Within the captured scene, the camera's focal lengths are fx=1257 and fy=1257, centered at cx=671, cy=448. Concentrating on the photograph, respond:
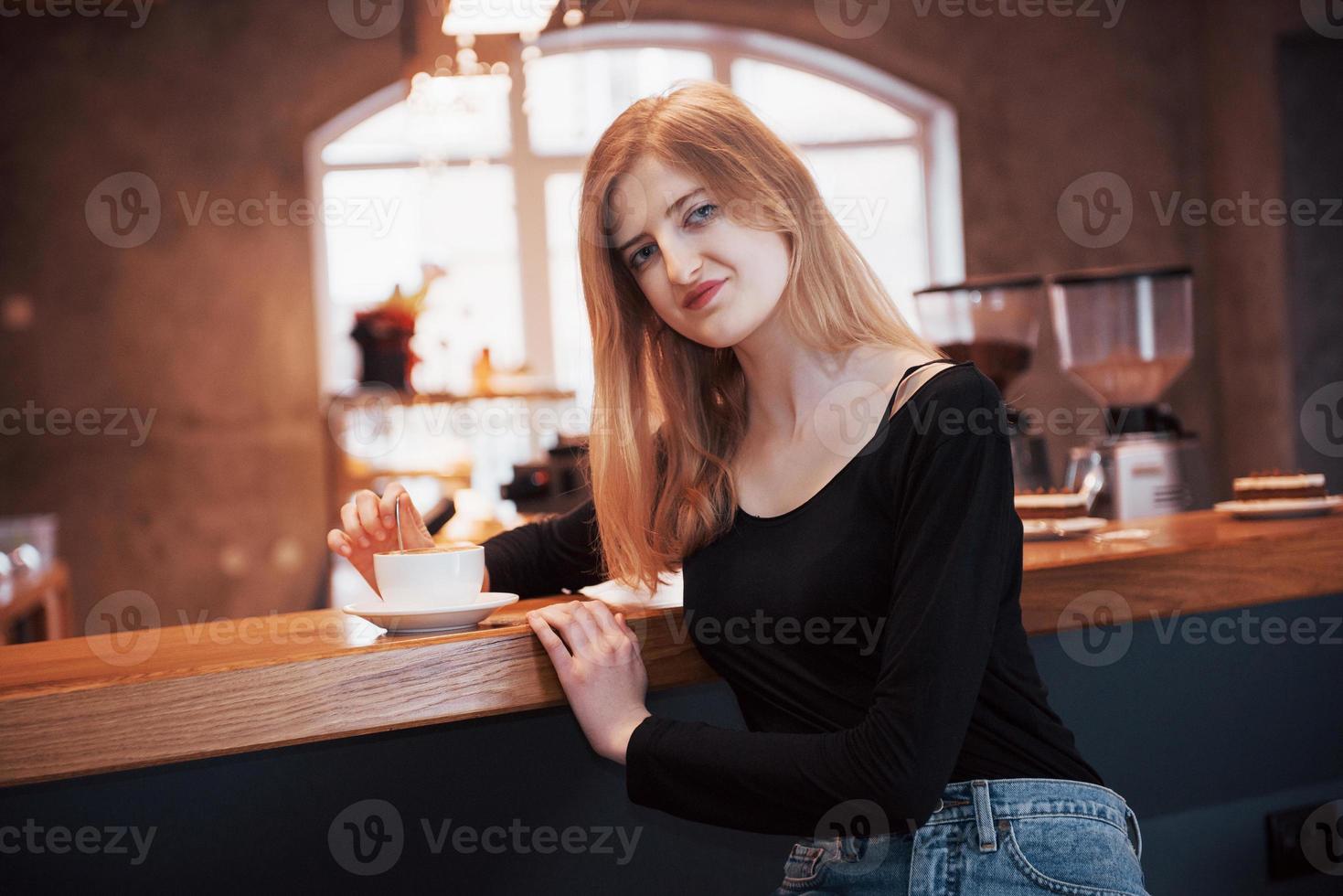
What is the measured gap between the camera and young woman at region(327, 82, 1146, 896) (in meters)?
1.13

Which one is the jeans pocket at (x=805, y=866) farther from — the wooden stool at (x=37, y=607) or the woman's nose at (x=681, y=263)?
the wooden stool at (x=37, y=607)

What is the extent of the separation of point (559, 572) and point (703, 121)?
0.63 m

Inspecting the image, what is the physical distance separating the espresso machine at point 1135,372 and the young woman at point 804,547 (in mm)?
1053

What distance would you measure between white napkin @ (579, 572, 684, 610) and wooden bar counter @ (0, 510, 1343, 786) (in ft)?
0.19

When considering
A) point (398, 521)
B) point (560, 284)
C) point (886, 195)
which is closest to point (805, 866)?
point (398, 521)

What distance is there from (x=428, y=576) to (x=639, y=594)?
32cm

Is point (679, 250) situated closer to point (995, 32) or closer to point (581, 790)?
point (581, 790)

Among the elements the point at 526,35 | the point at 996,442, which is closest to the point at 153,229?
the point at 526,35

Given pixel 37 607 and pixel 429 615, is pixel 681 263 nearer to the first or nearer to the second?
pixel 429 615

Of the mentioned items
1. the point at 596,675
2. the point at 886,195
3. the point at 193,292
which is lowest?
the point at 596,675

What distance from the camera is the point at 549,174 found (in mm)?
6758

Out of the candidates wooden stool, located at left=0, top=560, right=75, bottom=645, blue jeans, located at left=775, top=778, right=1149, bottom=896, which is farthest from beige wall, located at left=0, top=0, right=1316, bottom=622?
blue jeans, located at left=775, top=778, right=1149, bottom=896

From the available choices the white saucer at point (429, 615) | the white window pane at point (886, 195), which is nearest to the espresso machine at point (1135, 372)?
the white saucer at point (429, 615)

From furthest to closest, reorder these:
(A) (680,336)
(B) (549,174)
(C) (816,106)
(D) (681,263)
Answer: (C) (816,106), (B) (549,174), (A) (680,336), (D) (681,263)
